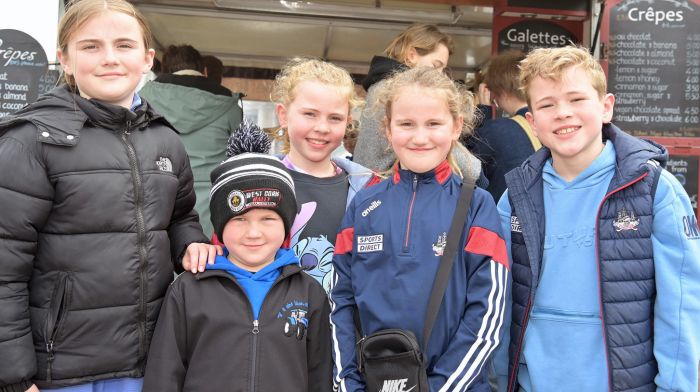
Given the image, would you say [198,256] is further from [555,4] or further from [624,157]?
[555,4]

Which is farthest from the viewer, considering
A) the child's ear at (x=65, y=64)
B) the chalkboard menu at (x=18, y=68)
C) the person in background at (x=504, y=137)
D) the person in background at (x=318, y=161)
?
the chalkboard menu at (x=18, y=68)

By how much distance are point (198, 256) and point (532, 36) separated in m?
3.74

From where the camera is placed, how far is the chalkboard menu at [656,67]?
4676 millimetres

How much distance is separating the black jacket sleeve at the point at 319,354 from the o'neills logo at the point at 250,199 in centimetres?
39

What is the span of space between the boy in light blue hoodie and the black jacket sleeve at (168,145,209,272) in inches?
48.1

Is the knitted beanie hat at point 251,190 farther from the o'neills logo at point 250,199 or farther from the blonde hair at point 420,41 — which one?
the blonde hair at point 420,41

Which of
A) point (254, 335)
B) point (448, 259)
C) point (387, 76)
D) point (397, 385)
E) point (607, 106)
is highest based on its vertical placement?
point (387, 76)

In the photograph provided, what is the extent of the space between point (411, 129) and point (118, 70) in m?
1.08

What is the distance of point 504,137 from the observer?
3287 mm

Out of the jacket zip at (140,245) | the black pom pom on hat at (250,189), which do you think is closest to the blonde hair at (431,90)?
the black pom pom on hat at (250,189)

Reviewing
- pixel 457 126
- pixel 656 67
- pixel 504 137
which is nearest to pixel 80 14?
pixel 457 126

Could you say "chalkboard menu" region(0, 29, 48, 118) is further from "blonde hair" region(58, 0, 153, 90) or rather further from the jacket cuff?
the jacket cuff

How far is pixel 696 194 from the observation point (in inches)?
184

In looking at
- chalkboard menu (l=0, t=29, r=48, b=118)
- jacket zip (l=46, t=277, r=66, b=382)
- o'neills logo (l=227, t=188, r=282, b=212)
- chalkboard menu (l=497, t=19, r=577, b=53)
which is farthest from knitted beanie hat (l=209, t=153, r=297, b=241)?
chalkboard menu (l=497, t=19, r=577, b=53)
